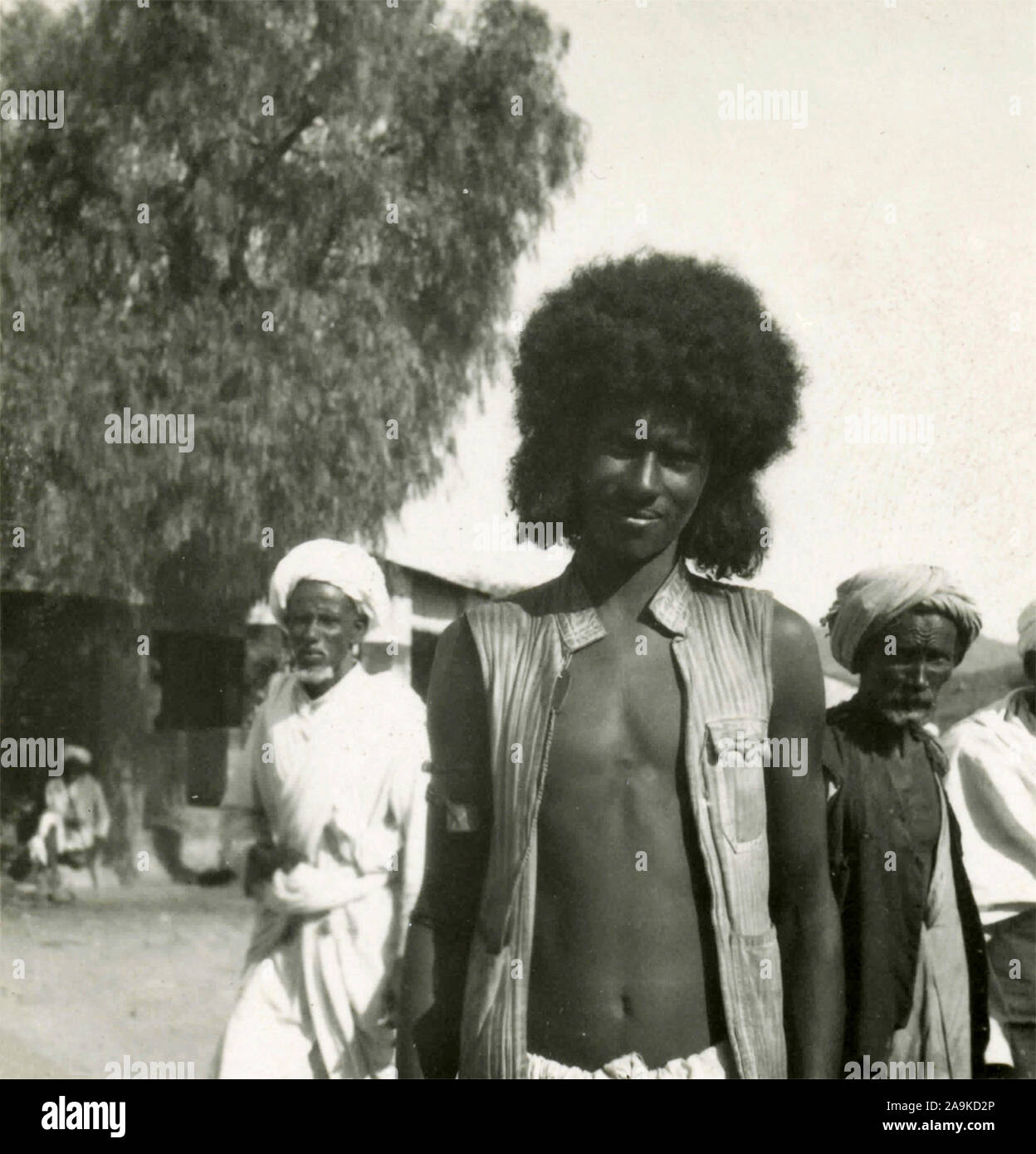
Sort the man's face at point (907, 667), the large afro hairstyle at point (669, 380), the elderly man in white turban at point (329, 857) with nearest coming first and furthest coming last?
the large afro hairstyle at point (669, 380)
the man's face at point (907, 667)
the elderly man in white turban at point (329, 857)

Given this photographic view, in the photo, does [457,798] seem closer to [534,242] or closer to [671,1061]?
[671,1061]

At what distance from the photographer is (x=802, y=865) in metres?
2.46

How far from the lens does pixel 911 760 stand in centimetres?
338

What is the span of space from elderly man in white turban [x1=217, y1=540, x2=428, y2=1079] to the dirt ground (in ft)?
6.55

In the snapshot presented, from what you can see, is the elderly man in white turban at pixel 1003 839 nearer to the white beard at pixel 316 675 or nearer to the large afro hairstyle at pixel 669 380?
the large afro hairstyle at pixel 669 380

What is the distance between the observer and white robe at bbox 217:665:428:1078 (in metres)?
4.03

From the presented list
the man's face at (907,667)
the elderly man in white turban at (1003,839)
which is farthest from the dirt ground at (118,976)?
the man's face at (907,667)

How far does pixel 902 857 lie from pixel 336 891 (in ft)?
4.98

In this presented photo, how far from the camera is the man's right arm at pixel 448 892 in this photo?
2.43 metres

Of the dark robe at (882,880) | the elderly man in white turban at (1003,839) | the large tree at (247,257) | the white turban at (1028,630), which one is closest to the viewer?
the dark robe at (882,880)

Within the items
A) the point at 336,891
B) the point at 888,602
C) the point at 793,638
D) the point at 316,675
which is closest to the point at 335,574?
the point at 316,675

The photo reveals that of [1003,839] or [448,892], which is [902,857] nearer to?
[1003,839]
